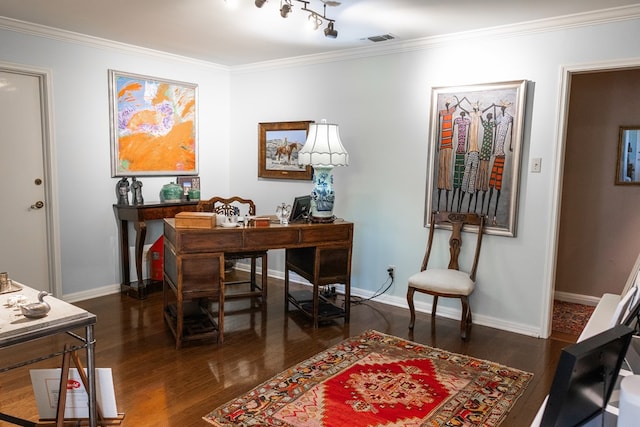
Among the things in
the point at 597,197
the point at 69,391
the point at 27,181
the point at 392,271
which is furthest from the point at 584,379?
the point at 27,181

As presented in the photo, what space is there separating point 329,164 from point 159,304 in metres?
2.05

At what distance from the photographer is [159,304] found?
4.31 m

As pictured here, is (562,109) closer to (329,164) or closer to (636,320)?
(329,164)

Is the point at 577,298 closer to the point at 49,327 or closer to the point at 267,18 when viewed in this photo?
the point at 267,18

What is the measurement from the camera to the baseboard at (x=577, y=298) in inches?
184

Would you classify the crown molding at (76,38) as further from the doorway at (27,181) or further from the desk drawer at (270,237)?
the desk drawer at (270,237)

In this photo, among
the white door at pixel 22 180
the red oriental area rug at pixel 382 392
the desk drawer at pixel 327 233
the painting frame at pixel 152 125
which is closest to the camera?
the red oriental area rug at pixel 382 392

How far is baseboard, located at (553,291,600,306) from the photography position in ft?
15.3

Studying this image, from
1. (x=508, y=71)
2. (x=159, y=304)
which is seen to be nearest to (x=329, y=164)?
(x=508, y=71)

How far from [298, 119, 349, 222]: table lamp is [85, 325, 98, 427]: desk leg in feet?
7.24

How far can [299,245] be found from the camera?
3.65 metres

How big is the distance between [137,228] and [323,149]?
6.43ft

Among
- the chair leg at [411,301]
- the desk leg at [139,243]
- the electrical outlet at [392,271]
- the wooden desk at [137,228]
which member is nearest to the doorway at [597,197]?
the electrical outlet at [392,271]

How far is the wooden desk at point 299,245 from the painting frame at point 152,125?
142cm
